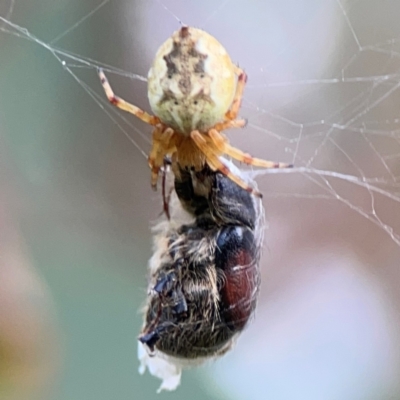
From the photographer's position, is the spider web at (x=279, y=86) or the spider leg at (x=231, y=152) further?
the spider web at (x=279, y=86)

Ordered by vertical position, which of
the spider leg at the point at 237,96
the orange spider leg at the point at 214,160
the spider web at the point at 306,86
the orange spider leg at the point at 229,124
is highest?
the spider web at the point at 306,86

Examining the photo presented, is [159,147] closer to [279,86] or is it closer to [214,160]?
[214,160]

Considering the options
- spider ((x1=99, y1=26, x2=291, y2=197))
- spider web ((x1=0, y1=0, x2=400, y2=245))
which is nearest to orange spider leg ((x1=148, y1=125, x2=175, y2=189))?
spider ((x1=99, y1=26, x2=291, y2=197))

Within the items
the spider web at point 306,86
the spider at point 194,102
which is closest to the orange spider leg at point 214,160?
the spider at point 194,102

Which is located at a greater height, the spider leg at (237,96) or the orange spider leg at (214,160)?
the spider leg at (237,96)

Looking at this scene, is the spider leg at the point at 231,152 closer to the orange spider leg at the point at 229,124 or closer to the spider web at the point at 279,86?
the orange spider leg at the point at 229,124

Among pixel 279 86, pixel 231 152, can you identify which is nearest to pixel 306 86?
pixel 279 86

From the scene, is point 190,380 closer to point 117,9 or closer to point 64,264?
point 64,264
